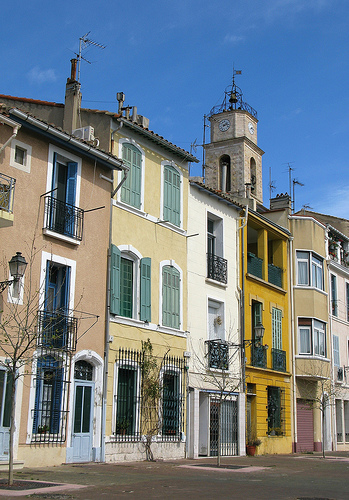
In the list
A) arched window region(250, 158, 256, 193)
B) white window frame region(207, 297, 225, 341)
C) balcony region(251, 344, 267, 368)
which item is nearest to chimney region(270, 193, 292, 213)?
balcony region(251, 344, 267, 368)

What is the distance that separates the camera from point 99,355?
18016 millimetres

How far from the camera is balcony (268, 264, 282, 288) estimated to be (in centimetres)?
2895

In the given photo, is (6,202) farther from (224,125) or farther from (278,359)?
(224,125)

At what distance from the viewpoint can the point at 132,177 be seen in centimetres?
2036

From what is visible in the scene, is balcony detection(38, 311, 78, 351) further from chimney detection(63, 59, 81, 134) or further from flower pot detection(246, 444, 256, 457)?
flower pot detection(246, 444, 256, 457)

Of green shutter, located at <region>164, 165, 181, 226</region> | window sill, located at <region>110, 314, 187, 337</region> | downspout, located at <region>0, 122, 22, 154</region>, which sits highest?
green shutter, located at <region>164, 165, 181, 226</region>

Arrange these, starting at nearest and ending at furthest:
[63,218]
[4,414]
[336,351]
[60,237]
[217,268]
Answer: [4,414] → [60,237] → [63,218] → [217,268] → [336,351]

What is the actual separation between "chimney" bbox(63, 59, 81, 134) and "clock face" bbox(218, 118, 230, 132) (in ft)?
114

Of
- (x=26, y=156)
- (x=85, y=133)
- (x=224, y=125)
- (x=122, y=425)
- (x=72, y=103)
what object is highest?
(x=224, y=125)

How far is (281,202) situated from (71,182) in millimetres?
16592

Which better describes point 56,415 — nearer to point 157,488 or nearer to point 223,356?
point 157,488

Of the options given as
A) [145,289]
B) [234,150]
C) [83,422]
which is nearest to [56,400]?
[83,422]

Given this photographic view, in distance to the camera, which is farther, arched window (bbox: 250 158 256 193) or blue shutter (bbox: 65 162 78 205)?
arched window (bbox: 250 158 256 193)

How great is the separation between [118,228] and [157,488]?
29.0ft
